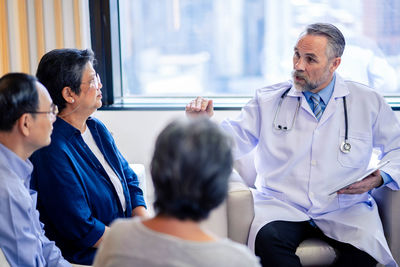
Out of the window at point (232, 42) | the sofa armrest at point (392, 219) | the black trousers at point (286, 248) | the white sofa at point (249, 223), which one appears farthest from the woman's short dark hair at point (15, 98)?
the window at point (232, 42)

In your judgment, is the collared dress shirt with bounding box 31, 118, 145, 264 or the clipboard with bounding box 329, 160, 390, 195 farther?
the clipboard with bounding box 329, 160, 390, 195

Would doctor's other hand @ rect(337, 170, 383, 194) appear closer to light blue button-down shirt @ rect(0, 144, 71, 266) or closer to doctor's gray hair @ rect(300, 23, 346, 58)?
doctor's gray hair @ rect(300, 23, 346, 58)

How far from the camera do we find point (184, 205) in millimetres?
1040

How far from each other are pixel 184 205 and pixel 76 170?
1088mm

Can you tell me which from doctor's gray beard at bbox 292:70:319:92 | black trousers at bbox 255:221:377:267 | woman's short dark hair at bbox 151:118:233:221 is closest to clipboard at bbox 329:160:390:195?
black trousers at bbox 255:221:377:267

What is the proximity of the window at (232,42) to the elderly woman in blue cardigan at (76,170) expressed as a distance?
160 cm

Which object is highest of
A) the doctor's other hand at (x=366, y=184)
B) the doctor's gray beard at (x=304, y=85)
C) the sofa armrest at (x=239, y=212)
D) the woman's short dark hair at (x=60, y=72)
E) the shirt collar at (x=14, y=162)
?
the woman's short dark hair at (x=60, y=72)

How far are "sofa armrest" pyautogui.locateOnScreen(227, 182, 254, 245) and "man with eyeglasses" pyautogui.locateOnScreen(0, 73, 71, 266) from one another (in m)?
0.98

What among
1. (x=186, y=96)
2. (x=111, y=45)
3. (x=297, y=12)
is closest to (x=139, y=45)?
(x=111, y=45)

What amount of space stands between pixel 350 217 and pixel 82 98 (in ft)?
4.51

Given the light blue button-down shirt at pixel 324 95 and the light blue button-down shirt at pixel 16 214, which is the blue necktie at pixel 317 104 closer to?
the light blue button-down shirt at pixel 324 95

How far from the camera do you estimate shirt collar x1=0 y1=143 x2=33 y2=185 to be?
1.57 meters

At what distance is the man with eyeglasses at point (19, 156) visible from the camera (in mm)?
1524

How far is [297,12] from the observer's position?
3662 mm
